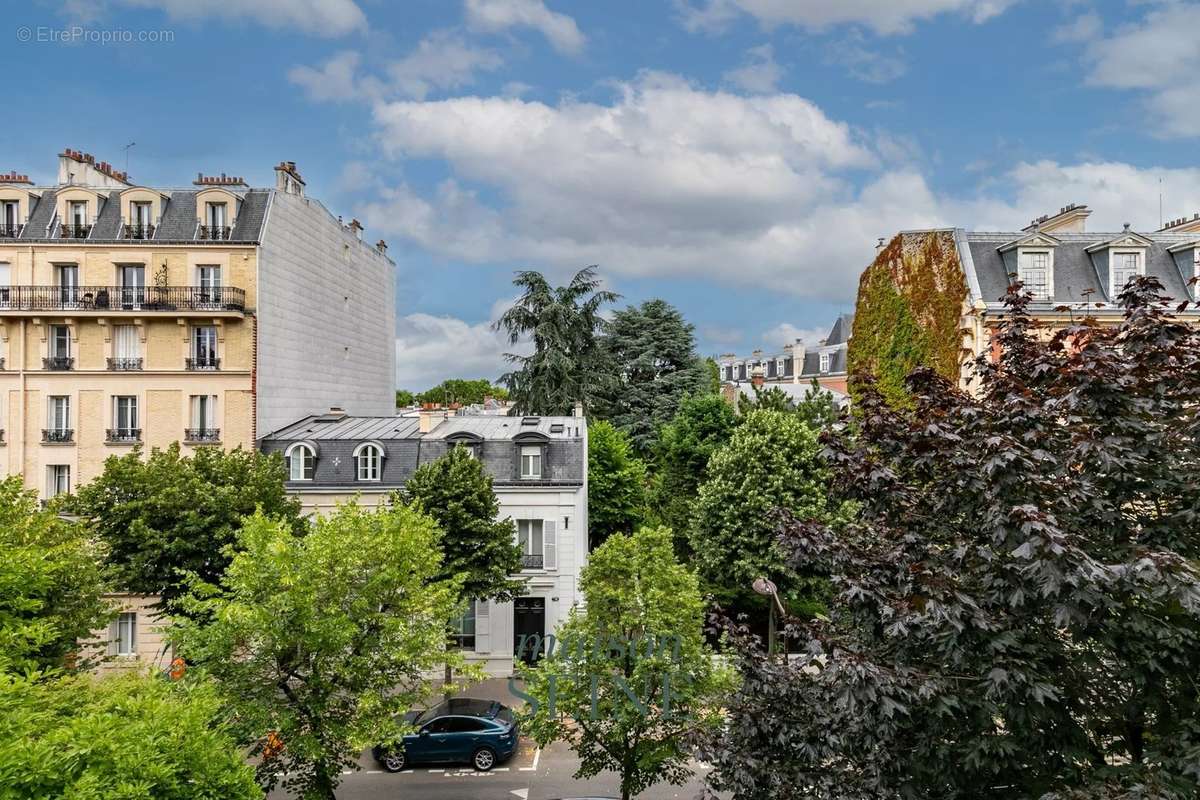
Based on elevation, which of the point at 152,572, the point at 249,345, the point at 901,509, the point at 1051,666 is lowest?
the point at 152,572

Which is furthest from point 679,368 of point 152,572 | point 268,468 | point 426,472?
point 152,572

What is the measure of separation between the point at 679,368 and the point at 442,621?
33.3m

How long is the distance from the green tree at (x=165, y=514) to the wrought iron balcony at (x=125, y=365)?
7271 mm

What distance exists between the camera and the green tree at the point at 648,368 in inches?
1763

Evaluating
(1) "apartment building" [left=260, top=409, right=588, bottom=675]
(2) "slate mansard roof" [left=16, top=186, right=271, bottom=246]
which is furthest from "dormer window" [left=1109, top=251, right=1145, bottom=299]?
(2) "slate mansard roof" [left=16, top=186, right=271, bottom=246]

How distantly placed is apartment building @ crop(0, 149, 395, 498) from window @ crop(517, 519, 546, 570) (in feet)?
35.0

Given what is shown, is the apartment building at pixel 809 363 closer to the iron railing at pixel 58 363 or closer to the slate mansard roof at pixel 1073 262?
the slate mansard roof at pixel 1073 262

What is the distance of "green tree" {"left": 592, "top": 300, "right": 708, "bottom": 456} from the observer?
44781 mm

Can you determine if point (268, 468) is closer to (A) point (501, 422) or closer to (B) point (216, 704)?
(A) point (501, 422)

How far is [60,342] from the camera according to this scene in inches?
1096

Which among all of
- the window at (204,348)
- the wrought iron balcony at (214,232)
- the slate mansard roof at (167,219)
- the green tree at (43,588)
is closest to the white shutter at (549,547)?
the green tree at (43,588)

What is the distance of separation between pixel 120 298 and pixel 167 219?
3.55 m

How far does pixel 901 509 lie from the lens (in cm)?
930

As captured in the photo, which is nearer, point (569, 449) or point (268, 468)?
point (268, 468)
